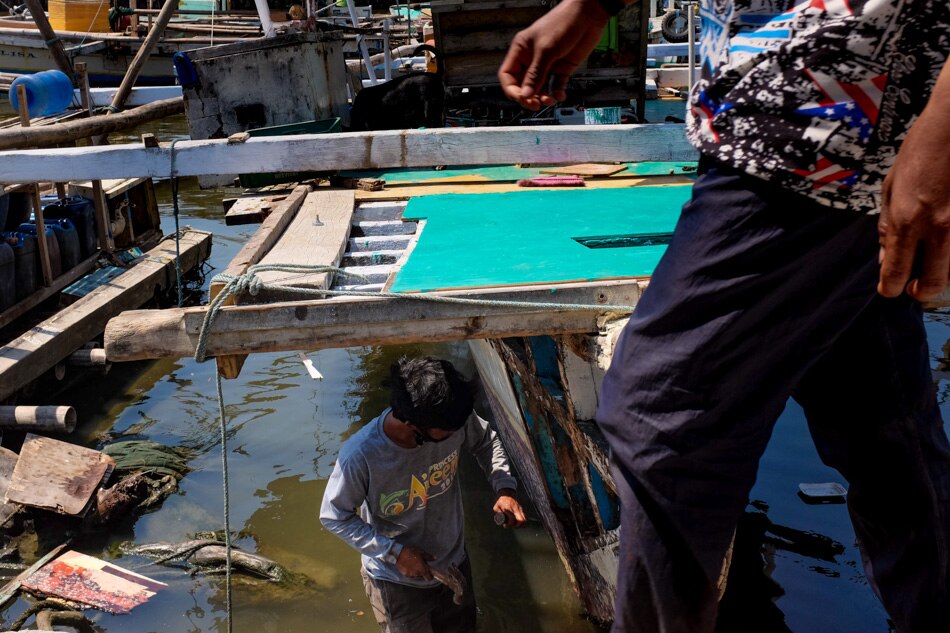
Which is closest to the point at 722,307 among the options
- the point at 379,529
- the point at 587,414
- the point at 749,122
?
the point at 749,122

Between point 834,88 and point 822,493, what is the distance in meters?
4.39

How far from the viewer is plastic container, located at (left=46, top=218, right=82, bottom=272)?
24.1 feet

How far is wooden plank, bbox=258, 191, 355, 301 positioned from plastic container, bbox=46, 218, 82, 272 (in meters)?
3.65

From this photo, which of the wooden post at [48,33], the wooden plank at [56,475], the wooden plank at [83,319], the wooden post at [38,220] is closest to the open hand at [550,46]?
the wooden plank at [56,475]

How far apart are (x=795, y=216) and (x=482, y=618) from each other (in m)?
3.67

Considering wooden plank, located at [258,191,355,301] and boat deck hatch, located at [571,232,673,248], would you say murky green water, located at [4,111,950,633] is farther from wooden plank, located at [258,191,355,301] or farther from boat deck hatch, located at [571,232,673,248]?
wooden plank, located at [258,191,355,301]

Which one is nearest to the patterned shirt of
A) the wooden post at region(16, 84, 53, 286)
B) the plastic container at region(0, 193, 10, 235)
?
the wooden post at region(16, 84, 53, 286)

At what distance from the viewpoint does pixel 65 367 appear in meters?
6.83

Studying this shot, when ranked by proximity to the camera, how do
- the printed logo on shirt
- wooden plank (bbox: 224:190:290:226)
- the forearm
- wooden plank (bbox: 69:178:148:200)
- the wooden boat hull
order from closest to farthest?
the wooden boat hull, the printed logo on shirt, the forearm, wooden plank (bbox: 224:190:290:226), wooden plank (bbox: 69:178:148:200)

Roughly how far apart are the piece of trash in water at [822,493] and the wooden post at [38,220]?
5476mm

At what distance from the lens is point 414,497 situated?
370cm

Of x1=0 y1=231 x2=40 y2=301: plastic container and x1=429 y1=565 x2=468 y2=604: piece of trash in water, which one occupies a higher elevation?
x1=0 y1=231 x2=40 y2=301: plastic container

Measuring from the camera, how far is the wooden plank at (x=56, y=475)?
16.6 ft

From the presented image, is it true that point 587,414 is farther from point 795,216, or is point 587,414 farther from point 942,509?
point 795,216
